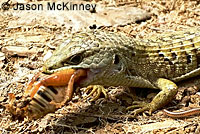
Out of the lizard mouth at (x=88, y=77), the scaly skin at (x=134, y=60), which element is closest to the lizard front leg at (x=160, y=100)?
the scaly skin at (x=134, y=60)

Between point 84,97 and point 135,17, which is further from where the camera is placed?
point 135,17

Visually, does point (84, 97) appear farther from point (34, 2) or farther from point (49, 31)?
point (34, 2)

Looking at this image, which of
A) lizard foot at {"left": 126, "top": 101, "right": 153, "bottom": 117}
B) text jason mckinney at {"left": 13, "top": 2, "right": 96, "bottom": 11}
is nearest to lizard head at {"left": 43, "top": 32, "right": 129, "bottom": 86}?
lizard foot at {"left": 126, "top": 101, "right": 153, "bottom": 117}

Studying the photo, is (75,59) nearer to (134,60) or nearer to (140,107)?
(134,60)

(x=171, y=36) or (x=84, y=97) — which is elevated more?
(x=171, y=36)

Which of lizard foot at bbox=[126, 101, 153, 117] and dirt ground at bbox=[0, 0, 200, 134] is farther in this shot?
lizard foot at bbox=[126, 101, 153, 117]

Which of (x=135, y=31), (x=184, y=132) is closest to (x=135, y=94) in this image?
(x=184, y=132)

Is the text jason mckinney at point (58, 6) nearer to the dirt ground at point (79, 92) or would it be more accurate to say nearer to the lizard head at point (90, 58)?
the dirt ground at point (79, 92)

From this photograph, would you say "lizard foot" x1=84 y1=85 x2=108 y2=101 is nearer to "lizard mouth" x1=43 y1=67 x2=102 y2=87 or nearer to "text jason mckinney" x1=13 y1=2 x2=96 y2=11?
"lizard mouth" x1=43 y1=67 x2=102 y2=87
